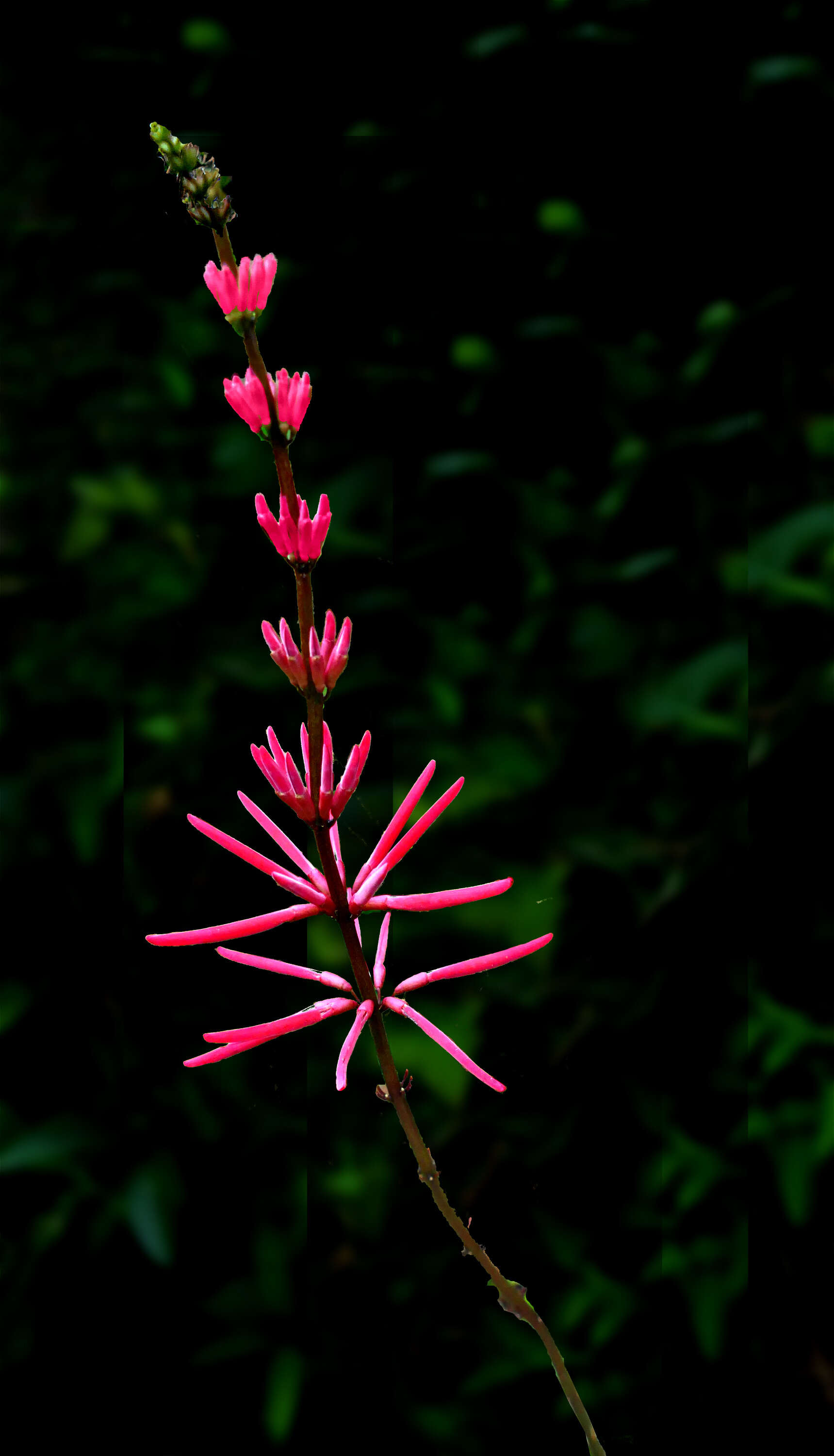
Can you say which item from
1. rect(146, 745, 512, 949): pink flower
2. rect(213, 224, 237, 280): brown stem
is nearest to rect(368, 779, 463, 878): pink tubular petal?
rect(146, 745, 512, 949): pink flower

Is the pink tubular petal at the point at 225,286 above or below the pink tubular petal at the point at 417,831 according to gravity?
above

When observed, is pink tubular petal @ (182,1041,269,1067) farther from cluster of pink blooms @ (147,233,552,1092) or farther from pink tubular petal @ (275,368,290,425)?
pink tubular petal @ (275,368,290,425)

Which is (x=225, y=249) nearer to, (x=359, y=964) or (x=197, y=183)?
(x=197, y=183)

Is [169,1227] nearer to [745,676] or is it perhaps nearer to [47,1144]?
[47,1144]

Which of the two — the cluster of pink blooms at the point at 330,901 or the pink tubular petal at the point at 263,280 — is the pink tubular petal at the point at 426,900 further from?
the pink tubular petal at the point at 263,280

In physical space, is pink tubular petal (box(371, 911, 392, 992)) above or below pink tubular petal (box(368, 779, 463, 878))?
below

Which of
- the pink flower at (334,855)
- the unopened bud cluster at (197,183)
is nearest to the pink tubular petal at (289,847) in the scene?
the pink flower at (334,855)

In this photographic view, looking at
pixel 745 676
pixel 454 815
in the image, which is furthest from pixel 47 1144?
pixel 745 676

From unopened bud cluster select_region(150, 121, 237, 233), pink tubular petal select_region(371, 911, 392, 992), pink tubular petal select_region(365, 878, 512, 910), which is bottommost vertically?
pink tubular petal select_region(371, 911, 392, 992)
